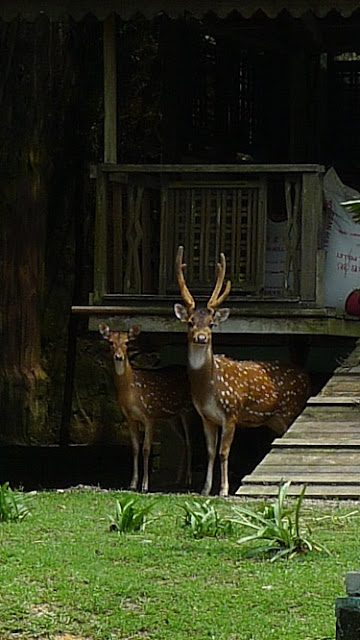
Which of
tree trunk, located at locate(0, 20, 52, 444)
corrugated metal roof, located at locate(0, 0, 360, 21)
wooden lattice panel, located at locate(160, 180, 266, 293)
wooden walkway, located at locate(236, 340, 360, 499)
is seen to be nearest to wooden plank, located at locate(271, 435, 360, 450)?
wooden walkway, located at locate(236, 340, 360, 499)

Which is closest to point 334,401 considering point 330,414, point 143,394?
point 330,414

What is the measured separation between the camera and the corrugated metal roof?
37.9ft

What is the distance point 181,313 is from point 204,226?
0.88m

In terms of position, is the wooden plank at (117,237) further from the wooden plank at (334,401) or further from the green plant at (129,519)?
the green plant at (129,519)

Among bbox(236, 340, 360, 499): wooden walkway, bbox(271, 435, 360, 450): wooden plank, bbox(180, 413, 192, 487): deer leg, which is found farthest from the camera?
bbox(180, 413, 192, 487): deer leg

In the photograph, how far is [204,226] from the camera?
12375 millimetres

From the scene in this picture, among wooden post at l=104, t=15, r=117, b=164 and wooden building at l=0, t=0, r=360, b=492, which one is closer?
wooden building at l=0, t=0, r=360, b=492

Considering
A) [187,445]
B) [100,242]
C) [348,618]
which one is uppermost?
[100,242]

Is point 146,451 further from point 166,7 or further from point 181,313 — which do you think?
point 166,7

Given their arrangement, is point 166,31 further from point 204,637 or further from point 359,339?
point 204,637

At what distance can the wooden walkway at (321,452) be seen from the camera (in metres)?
10.9

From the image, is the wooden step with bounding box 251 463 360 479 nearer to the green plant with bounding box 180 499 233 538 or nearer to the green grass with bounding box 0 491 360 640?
the green grass with bounding box 0 491 360 640

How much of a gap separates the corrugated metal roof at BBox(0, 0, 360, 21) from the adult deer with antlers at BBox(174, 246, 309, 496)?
183 cm

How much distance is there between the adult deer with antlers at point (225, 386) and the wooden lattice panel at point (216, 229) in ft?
0.92
